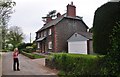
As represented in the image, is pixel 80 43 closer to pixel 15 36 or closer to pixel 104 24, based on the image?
pixel 104 24

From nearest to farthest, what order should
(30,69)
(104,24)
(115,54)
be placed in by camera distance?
1. (115,54)
2. (104,24)
3. (30,69)

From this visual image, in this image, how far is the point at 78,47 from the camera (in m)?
45.8

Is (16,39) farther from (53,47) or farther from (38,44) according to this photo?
(53,47)

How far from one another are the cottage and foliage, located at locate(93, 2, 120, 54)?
31.5 meters

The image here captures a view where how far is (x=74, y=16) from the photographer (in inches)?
1948

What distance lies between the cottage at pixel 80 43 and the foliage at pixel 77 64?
63.8 ft

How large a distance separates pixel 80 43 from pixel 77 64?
93.9 feet

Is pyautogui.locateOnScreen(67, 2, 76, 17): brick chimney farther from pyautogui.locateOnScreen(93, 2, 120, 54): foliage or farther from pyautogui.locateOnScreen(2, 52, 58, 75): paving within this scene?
pyautogui.locateOnScreen(93, 2, 120, 54): foliage

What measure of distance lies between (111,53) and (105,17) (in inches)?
71.8

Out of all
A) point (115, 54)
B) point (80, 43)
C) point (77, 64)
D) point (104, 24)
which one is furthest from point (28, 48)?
point (115, 54)

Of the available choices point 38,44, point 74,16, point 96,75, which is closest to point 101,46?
point 96,75

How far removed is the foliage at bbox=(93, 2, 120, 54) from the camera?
9.49 meters

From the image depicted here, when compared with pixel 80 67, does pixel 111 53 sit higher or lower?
higher

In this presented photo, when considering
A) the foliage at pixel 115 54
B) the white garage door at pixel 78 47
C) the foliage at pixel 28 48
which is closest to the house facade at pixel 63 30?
the white garage door at pixel 78 47
